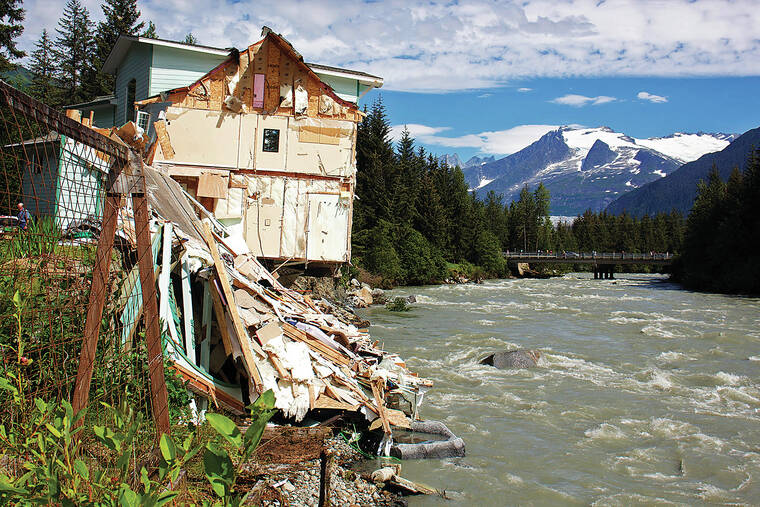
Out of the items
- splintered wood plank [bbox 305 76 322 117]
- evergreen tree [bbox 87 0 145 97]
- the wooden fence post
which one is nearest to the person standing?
the wooden fence post

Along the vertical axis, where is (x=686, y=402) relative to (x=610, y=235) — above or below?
below

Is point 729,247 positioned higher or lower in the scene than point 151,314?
higher

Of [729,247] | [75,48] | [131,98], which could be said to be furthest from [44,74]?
[729,247]

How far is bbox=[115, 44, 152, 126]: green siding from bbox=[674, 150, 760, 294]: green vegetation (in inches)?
1773

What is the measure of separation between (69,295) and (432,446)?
5.17m

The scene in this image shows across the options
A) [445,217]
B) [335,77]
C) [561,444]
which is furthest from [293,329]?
[445,217]

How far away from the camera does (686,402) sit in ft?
39.2

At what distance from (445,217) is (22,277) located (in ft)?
206

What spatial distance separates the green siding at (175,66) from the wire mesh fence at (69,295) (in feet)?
50.1

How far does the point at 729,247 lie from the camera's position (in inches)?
2109

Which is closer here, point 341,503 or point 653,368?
point 341,503

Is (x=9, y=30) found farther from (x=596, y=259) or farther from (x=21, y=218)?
(x=596, y=259)

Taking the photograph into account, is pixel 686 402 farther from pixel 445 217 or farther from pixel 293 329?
pixel 445 217

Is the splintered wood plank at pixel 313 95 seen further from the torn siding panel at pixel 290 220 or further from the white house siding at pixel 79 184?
the white house siding at pixel 79 184
